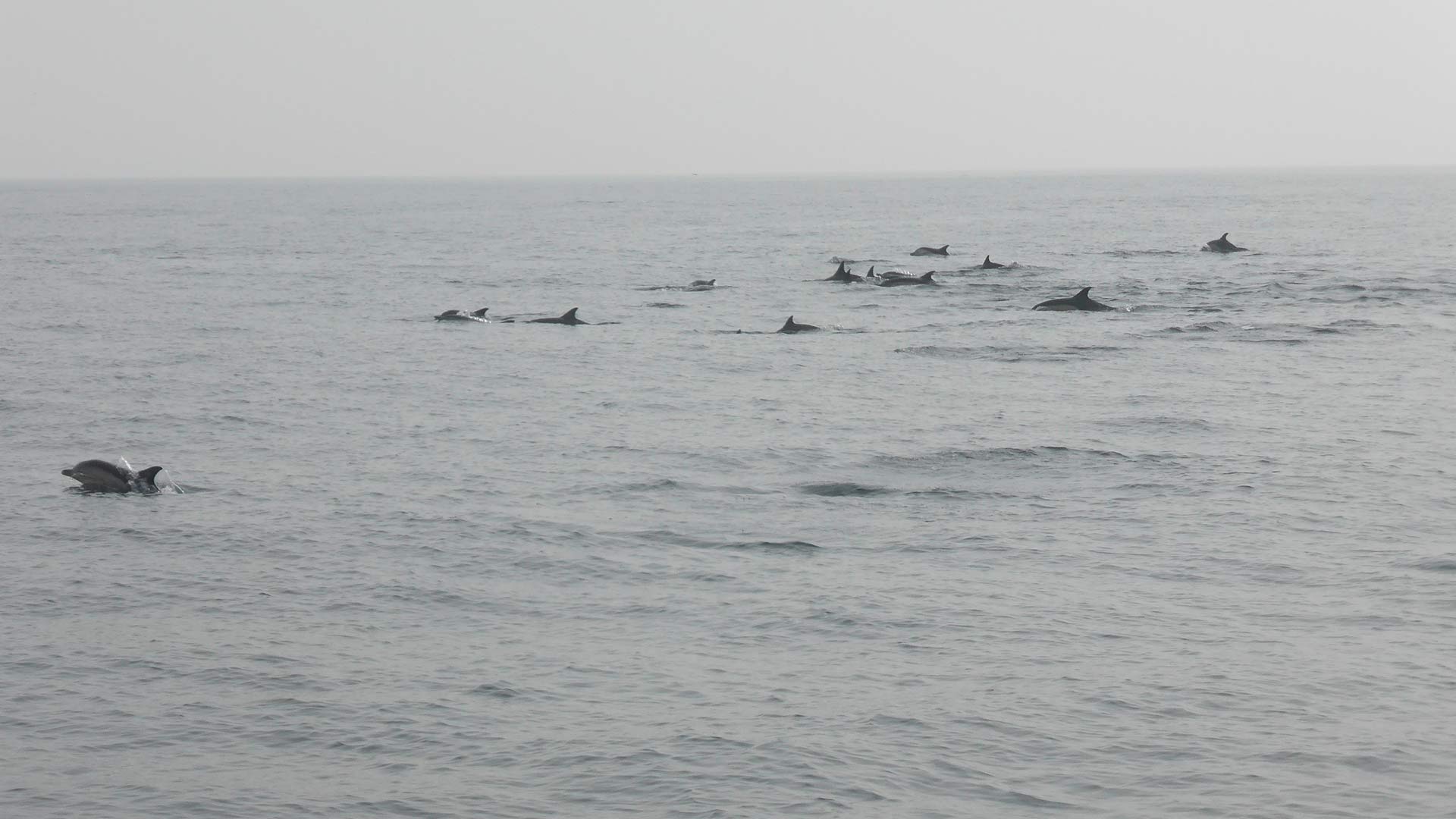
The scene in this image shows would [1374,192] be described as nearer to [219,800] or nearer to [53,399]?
[53,399]

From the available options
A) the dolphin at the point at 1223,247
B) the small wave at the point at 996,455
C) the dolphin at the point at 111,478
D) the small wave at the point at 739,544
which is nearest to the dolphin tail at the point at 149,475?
the dolphin at the point at 111,478

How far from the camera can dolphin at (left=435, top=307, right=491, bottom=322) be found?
41.9 m

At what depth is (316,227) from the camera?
113 metres

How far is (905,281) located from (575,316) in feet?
49.7

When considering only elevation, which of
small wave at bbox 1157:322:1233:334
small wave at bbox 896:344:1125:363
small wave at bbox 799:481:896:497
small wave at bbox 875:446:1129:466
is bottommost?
small wave at bbox 799:481:896:497

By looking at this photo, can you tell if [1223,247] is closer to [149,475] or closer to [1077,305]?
[1077,305]

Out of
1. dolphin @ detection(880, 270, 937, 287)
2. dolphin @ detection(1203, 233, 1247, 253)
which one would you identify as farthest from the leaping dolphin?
dolphin @ detection(1203, 233, 1247, 253)

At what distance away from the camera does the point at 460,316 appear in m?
42.2

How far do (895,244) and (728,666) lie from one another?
74.9 m

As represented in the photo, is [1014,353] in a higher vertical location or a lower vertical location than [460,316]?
higher

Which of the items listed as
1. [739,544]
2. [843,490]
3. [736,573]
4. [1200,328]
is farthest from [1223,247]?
[736,573]

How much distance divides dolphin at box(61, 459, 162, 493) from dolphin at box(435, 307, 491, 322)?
22.5 meters

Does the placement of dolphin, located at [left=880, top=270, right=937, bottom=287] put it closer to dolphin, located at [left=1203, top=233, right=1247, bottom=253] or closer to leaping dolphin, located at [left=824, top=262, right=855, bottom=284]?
leaping dolphin, located at [left=824, top=262, right=855, bottom=284]

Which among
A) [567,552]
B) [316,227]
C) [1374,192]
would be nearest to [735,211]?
[316,227]
